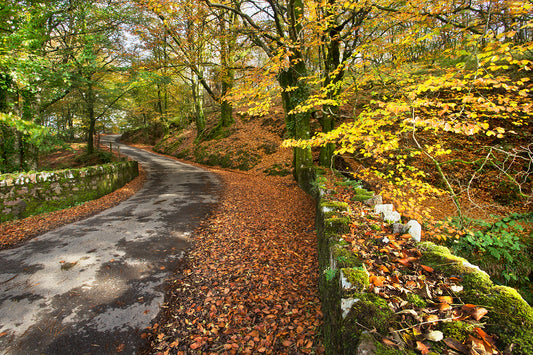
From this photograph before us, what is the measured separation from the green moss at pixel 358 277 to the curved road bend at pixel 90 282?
8.04ft

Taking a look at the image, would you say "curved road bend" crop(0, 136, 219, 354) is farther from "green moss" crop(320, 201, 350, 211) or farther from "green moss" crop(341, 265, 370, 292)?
"green moss" crop(320, 201, 350, 211)

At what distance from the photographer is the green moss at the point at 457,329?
1548mm

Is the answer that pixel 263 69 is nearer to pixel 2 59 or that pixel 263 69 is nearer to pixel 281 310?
pixel 281 310

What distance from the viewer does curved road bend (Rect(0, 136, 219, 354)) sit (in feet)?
8.32

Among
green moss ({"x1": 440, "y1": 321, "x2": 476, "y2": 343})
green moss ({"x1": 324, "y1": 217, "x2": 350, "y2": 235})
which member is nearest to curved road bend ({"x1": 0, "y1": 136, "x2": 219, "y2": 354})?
green moss ({"x1": 324, "y1": 217, "x2": 350, "y2": 235})

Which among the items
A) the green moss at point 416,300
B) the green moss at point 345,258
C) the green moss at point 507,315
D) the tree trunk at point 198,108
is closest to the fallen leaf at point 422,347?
the green moss at point 416,300

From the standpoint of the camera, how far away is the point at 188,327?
2842 mm

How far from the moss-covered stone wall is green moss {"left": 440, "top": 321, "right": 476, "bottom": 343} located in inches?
366

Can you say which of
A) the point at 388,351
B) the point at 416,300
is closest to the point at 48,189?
the point at 388,351

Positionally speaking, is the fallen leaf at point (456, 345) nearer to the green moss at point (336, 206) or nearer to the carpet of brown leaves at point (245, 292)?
the carpet of brown leaves at point (245, 292)

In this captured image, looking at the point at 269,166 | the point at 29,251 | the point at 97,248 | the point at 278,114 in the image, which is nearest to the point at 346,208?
the point at 97,248

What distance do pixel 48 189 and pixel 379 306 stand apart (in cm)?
913

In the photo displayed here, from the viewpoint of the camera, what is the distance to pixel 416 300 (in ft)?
6.28

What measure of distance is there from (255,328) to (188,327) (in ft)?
2.78
